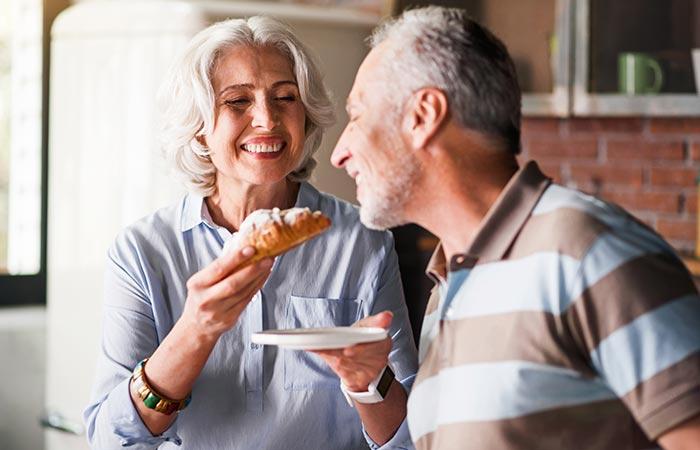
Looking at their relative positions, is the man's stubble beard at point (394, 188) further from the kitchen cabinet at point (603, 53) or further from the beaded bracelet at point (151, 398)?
the kitchen cabinet at point (603, 53)

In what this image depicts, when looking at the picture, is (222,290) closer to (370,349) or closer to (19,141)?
(370,349)

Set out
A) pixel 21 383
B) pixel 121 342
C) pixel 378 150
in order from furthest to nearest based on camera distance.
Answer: pixel 21 383 < pixel 121 342 < pixel 378 150

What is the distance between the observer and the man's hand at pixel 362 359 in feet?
5.50

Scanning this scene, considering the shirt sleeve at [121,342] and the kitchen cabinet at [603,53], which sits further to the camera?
the kitchen cabinet at [603,53]

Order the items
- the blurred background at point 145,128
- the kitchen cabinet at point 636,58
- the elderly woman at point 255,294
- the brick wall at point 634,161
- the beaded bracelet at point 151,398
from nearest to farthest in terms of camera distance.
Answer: the beaded bracelet at point 151,398 < the elderly woman at point 255,294 < the blurred background at point 145,128 < the kitchen cabinet at point 636,58 < the brick wall at point 634,161

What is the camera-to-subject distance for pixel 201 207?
6.71 feet

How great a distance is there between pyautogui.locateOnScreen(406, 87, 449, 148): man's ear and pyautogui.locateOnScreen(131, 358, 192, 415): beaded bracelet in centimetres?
63

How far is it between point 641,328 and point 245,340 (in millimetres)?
850

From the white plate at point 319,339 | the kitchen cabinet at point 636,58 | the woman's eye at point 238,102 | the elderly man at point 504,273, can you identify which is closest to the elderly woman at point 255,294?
the woman's eye at point 238,102

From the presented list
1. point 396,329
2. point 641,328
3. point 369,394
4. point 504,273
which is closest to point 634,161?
point 396,329

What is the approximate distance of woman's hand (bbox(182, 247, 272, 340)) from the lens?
5.65ft

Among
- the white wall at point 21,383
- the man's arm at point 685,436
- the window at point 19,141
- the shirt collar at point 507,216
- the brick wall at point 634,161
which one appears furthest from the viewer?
the window at point 19,141

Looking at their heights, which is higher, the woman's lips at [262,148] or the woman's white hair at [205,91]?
the woman's white hair at [205,91]

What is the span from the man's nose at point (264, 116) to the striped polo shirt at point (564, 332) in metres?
0.57
